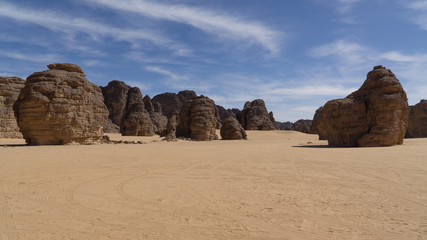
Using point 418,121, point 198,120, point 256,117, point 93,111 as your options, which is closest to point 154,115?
point 256,117

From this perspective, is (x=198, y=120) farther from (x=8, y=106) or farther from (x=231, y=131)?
(x=8, y=106)

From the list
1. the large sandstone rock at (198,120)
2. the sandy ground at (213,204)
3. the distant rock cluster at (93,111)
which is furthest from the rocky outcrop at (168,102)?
the sandy ground at (213,204)

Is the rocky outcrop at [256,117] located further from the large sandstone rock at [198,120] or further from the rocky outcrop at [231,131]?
the large sandstone rock at [198,120]

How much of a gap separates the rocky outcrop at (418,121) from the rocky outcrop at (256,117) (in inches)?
761

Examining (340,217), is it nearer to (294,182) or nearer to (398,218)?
(398,218)

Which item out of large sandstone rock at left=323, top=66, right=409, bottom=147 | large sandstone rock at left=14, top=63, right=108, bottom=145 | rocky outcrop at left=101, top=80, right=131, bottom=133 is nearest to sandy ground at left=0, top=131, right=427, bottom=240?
large sandstone rock at left=14, top=63, right=108, bottom=145

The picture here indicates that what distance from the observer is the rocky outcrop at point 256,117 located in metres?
42.5

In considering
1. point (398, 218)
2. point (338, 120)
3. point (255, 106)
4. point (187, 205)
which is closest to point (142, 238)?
point (187, 205)

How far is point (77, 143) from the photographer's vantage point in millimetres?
12219

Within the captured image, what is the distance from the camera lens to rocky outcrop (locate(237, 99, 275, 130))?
42.5 metres

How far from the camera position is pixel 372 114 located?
12.6 meters

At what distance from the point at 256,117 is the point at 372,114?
3095cm

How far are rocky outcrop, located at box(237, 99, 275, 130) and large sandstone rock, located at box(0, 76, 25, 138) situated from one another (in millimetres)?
31159

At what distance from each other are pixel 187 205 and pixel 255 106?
140 ft
